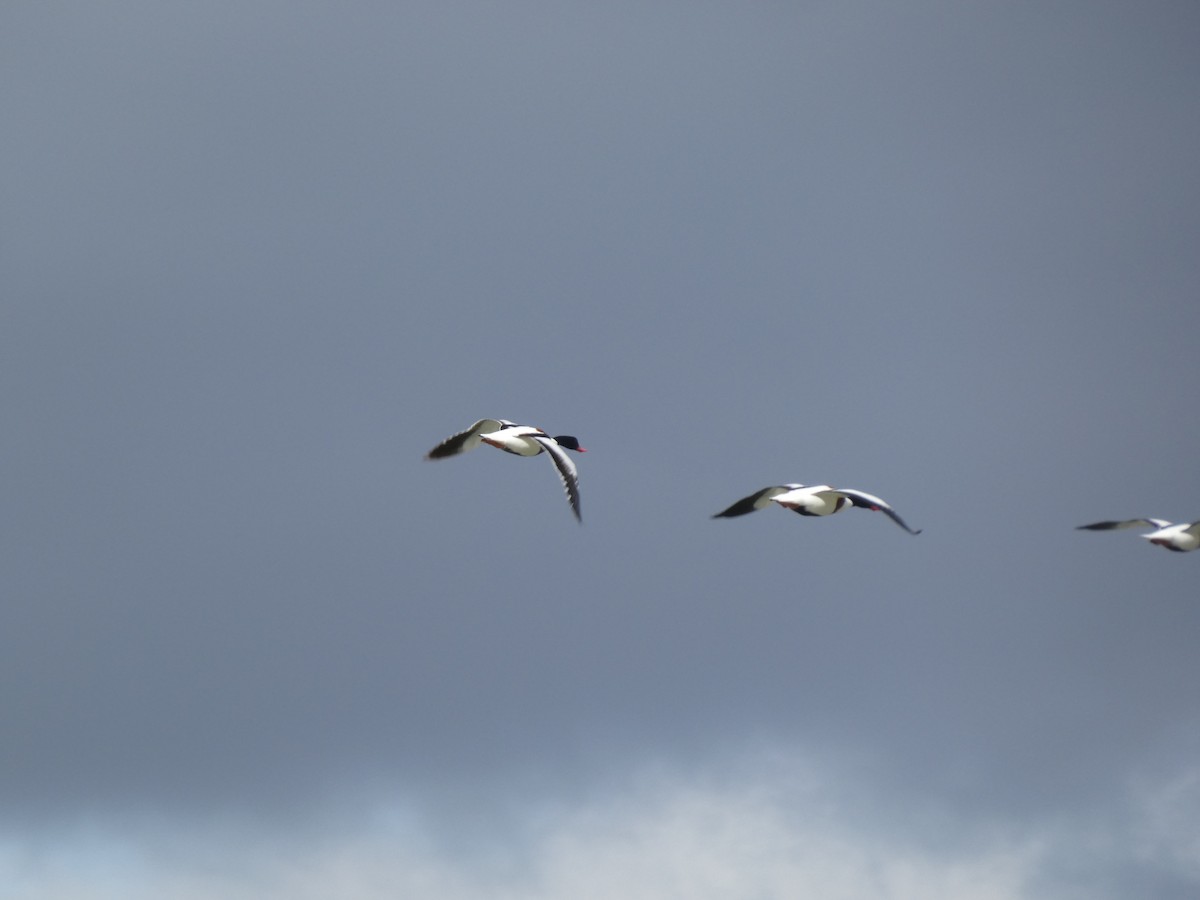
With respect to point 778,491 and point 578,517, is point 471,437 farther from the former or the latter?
point 778,491

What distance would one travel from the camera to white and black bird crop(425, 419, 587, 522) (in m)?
37.3

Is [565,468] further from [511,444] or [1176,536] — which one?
[1176,536]

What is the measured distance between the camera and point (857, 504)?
40250 mm

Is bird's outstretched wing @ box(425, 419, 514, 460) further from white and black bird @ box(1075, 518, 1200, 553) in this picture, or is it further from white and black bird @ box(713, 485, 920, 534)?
white and black bird @ box(1075, 518, 1200, 553)

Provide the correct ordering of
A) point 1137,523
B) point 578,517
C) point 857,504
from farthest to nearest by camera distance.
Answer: point 857,504, point 1137,523, point 578,517

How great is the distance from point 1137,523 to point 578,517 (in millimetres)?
13748

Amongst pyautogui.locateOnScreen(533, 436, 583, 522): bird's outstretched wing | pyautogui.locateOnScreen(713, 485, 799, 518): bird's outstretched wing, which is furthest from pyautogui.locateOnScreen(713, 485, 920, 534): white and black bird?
pyautogui.locateOnScreen(533, 436, 583, 522): bird's outstretched wing

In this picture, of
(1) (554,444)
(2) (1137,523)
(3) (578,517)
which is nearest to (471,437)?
(1) (554,444)

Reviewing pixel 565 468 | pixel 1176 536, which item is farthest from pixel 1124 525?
pixel 565 468

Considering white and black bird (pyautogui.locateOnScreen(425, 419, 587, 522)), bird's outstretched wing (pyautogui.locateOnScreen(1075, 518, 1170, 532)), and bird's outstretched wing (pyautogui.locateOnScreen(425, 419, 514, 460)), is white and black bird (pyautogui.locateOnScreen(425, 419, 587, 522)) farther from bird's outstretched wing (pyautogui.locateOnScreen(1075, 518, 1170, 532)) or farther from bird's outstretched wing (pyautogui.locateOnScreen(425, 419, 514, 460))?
bird's outstretched wing (pyautogui.locateOnScreen(1075, 518, 1170, 532))

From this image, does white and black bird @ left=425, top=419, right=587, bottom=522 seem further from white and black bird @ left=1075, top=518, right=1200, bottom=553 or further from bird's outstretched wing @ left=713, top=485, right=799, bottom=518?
white and black bird @ left=1075, top=518, right=1200, bottom=553

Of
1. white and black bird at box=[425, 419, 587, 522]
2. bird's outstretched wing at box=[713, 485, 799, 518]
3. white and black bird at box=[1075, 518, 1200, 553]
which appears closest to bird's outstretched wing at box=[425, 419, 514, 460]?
white and black bird at box=[425, 419, 587, 522]

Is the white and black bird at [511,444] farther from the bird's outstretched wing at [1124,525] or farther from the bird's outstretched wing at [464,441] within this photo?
the bird's outstretched wing at [1124,525]

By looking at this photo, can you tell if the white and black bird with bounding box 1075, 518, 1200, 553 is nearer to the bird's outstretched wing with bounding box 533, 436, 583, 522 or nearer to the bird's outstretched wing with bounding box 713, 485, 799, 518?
the bird's outstretched wing with bounding box 713, 485, 799, 518
